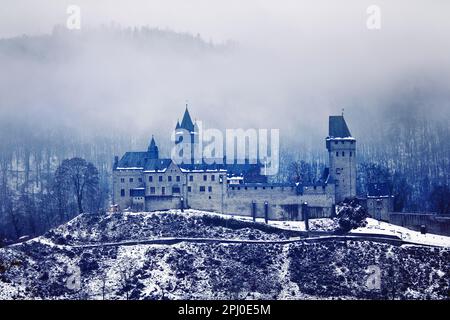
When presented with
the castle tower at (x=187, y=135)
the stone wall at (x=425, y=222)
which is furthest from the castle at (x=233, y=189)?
the stone wall at (x=425, y=222)

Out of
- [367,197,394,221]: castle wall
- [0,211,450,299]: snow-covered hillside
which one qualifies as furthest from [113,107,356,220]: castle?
[0,211,450,299]: snow-covered hillside

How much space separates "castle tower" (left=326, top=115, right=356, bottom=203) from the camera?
175ft

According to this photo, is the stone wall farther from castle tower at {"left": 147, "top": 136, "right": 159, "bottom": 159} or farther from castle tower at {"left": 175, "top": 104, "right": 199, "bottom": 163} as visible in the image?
castle tower at {"left": 147, "top": 136, "right": 159, "bottom": 159}

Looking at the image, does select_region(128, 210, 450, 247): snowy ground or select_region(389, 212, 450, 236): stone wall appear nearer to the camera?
select_region(128, 210, 450, 247): snowy ground

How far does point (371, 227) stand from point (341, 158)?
557 cm

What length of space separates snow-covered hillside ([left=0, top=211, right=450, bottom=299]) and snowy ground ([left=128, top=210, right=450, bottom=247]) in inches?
18.8

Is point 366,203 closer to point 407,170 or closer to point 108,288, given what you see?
point 407,170

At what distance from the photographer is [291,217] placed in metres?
53.1

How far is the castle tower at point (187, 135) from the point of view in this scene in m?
55.9

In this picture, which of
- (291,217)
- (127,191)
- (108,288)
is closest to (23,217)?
(127,191)

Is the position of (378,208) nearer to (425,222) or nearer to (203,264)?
(425,222)

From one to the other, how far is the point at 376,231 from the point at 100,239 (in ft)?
56.8
